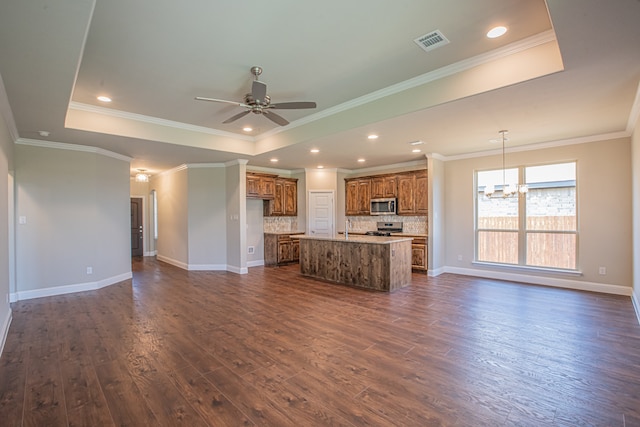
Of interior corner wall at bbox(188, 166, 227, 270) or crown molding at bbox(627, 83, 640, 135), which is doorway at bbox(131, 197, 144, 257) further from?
crown molding at bbox(627, 83, 640, 135)

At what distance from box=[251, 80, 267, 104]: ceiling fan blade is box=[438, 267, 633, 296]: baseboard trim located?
5.67 meters

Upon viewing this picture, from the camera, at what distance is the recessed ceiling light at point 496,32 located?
270 centimetres

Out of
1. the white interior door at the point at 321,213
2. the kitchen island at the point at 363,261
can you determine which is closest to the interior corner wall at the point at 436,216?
the kitchen island at the point at 363,261

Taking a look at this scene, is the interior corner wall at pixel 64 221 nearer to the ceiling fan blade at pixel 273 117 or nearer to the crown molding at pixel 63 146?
the crown molding at pixel 63 146

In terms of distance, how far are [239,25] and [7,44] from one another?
1.70 meters

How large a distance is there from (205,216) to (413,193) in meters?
5.16

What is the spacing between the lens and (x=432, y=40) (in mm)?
2857

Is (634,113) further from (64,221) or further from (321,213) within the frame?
(64,221)

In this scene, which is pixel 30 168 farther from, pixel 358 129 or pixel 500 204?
pixel 500 204

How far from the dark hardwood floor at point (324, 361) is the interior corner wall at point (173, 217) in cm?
300

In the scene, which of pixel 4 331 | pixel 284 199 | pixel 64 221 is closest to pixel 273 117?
pixel 4 331

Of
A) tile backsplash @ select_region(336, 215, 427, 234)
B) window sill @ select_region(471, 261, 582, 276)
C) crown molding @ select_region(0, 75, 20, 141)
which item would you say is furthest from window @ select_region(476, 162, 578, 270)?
crown molding @ select_region(0, 75, 20, 141)

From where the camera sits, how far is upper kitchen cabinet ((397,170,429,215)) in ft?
23.8

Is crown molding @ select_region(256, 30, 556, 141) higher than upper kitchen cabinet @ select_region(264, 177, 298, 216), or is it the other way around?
crown molding @ select_region(256, 30, 556, 141)
